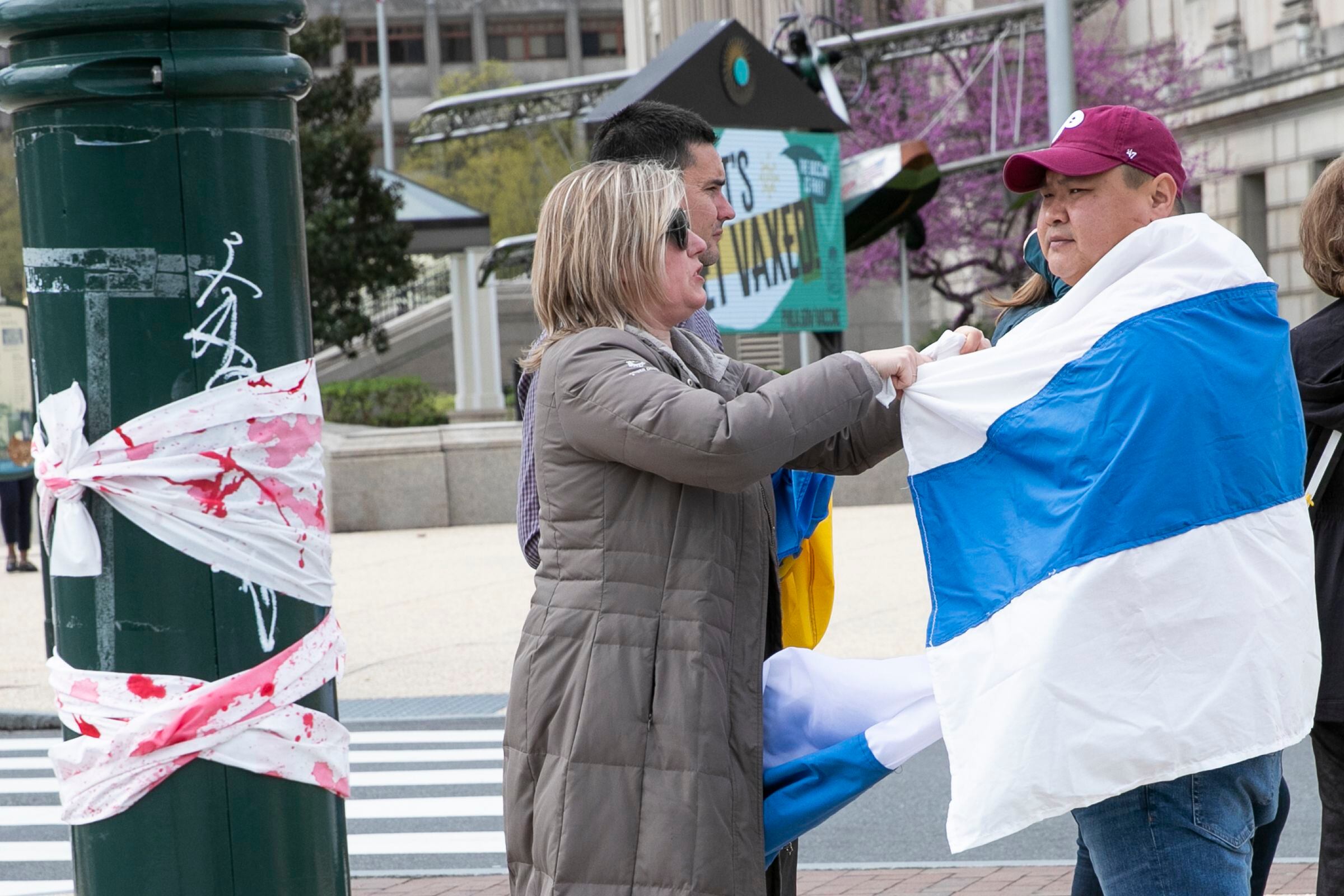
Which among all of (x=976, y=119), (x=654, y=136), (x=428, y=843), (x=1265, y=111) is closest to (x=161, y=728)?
(x=654, y=136)

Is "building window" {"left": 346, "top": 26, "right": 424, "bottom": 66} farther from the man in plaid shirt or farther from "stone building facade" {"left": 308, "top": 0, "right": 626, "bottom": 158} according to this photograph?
the man in plaid shirt

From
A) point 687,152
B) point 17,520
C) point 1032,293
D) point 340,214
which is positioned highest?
point 340,214

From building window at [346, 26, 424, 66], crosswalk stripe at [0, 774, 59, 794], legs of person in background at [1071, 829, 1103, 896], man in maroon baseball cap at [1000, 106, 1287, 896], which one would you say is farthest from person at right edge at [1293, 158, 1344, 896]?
building window at [346, 26, 424, 66]

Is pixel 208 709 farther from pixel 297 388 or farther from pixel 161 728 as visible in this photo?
pixel 297 388

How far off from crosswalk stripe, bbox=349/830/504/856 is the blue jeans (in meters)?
3.70

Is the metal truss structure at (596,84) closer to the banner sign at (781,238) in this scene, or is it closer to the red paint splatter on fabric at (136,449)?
the banner sign at (781,238)

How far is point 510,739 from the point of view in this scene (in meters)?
2.78

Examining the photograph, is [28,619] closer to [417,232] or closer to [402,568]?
[402,568]

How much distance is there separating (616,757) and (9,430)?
1248 cm

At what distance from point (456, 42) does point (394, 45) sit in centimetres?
291

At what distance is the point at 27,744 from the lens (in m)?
8.45

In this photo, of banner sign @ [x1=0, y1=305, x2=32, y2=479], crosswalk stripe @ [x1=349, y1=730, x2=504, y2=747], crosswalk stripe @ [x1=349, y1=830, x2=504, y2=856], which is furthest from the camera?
banner sign @ [x1=0, y1=305, x2=32, y2=479]

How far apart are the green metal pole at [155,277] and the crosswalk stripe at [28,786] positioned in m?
4.93

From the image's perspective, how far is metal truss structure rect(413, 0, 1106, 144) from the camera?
22.0 meters
